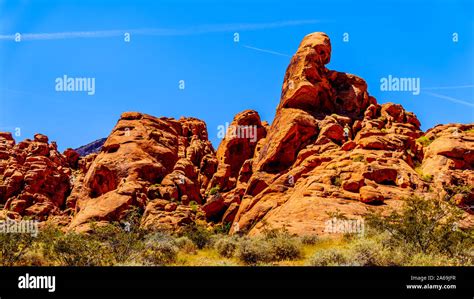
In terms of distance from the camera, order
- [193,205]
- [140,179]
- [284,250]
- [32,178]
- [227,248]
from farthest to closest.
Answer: [32,178], [193,205], [140,179], [227,248], [284,250]

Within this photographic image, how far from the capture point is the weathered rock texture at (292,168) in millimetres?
31422

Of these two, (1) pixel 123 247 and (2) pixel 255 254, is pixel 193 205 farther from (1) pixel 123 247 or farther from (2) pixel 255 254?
(1) pixel 123 247

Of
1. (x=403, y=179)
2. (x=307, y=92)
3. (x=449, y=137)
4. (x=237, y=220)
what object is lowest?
(x=237, y=220)

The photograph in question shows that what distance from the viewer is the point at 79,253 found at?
14812mm

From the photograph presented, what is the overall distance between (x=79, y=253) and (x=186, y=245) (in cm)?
1066

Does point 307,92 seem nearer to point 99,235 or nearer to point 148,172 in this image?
point 148,172

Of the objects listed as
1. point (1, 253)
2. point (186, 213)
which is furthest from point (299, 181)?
point (1, 253)

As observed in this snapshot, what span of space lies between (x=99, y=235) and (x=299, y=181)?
21531 mm

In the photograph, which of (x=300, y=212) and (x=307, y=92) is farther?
(x=307, y=92)

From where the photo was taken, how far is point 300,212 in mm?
28906

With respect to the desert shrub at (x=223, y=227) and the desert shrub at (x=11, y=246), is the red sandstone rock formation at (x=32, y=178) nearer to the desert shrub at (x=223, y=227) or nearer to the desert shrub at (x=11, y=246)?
the desert shrub at (x=223, y=227)

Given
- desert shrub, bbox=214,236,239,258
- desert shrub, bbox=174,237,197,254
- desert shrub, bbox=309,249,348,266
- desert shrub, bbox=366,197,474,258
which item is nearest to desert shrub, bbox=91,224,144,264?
desert shrub, bbox=214,236,239,258

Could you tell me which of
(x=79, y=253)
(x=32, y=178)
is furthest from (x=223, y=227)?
(x=32, y=178)
